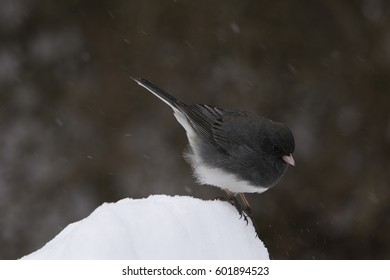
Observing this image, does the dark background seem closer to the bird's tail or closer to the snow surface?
the bird's tail

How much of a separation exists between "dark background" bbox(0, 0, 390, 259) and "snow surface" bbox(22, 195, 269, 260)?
4.04m

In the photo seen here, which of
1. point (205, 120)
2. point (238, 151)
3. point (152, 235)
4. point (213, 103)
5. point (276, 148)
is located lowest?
point (213, 103)

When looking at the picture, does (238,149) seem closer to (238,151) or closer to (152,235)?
(238,151)

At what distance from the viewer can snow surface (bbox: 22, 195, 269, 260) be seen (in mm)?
1431

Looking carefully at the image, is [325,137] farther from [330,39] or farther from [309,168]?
[330,39]

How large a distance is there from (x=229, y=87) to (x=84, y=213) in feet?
6.99

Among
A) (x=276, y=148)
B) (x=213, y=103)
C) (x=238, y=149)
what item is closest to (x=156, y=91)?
(x=238, y=149)

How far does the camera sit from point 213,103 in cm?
612

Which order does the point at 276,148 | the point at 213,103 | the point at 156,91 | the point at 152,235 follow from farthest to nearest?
1. the point at 213,103
2. the point at 156,91
3. the point at 276,148
4. the point at 152,235

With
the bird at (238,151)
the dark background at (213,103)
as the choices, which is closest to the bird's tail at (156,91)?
the bird at (238,151)

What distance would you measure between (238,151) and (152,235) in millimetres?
1697

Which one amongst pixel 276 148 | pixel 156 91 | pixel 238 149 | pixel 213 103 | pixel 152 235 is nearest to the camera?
pixel 152 235

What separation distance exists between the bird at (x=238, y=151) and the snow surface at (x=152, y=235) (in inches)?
43.6

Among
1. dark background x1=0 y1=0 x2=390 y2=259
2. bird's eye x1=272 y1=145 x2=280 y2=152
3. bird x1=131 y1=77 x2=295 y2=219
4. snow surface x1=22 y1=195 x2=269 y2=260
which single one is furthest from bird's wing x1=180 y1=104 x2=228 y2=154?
dark background x1=0 y1=0 x2=390 y2=259
